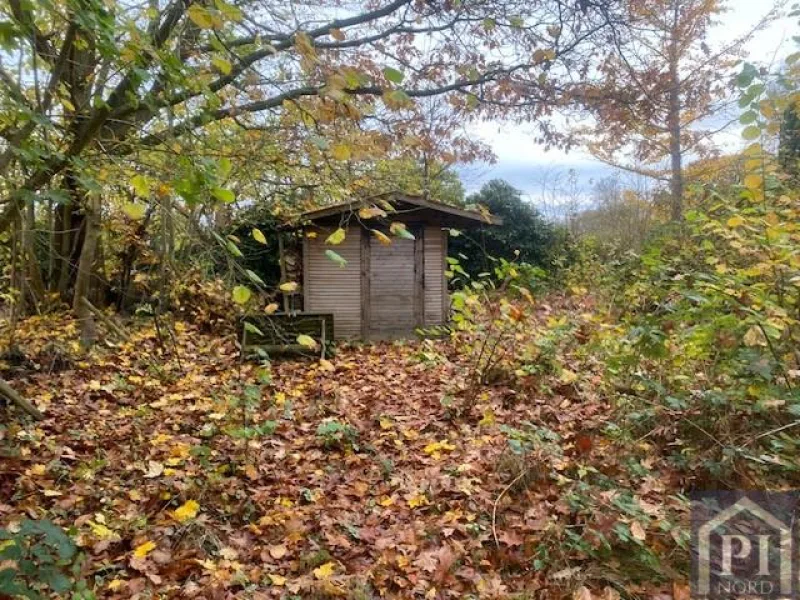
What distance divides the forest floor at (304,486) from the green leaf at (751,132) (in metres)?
2.23

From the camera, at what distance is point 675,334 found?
151 inches

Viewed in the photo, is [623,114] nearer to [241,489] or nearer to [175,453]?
[241,489]

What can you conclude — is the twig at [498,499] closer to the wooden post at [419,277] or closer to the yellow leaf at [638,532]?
the yellow leaf at [638,532]

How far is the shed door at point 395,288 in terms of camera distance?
867cm

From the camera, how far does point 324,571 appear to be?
2746 millimetres

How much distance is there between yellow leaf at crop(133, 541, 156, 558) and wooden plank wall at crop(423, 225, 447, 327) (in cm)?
629

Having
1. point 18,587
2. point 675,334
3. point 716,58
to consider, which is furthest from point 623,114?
point 716,58

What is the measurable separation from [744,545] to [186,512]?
3.42m

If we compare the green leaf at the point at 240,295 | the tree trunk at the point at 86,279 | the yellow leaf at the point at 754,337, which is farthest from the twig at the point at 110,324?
the yellow leaf at the point at 754,337

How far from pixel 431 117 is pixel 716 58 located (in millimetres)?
7423

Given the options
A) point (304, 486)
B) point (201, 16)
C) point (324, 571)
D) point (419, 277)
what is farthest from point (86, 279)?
point (201, 16)

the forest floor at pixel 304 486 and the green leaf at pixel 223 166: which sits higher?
the green leaf at pixel 223 166

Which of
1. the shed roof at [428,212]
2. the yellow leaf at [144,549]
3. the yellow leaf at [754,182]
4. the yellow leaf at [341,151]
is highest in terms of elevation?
the shed roof at [428,212]

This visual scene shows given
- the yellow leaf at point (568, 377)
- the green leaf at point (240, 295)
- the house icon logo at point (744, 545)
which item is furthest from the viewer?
the yellow leaf at point (568, 377)
